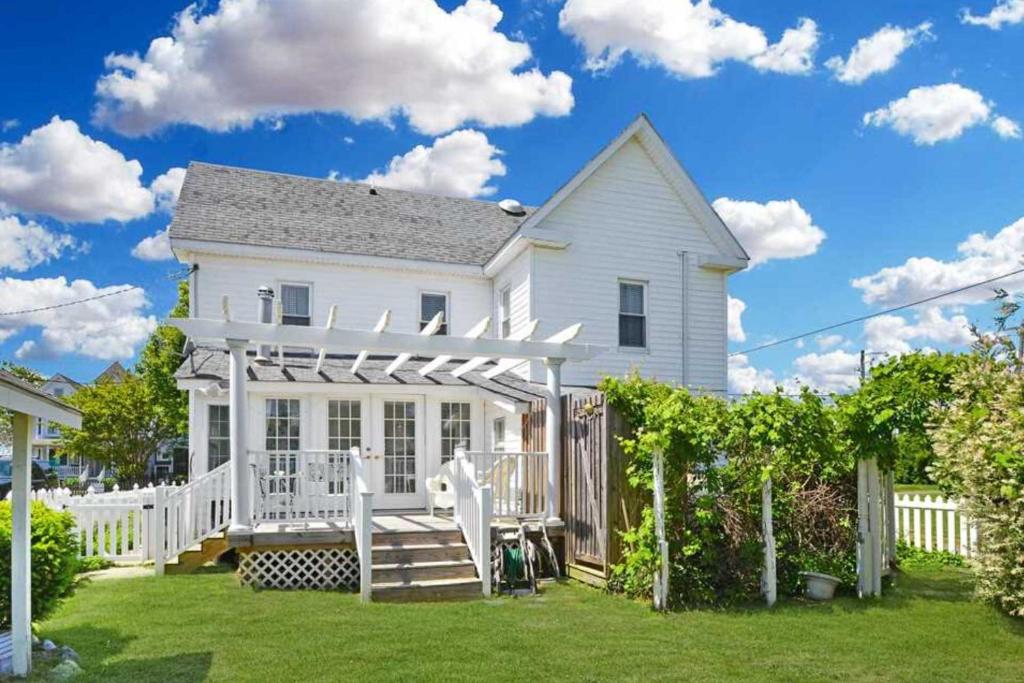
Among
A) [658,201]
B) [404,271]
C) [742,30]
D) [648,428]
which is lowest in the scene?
[648,428]

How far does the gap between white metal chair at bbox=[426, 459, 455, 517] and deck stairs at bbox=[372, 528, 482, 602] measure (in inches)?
43.2

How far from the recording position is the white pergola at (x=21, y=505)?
557 cm

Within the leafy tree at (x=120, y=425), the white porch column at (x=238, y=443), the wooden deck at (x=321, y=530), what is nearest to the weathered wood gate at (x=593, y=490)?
the wooden deck at (x=321, y=530)

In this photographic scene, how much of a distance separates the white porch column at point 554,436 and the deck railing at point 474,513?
45.4 inches

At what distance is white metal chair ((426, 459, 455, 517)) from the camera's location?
11.6 meters

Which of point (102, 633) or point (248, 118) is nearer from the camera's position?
point (102, 633)

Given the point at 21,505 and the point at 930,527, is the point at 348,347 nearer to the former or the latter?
the point at 21,505

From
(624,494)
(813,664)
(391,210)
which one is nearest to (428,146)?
(391,210)

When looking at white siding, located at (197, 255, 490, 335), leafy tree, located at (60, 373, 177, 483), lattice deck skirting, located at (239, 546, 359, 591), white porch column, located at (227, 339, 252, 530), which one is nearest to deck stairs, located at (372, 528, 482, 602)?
lattice deck skirting, located at (239, 546, 359, 591)

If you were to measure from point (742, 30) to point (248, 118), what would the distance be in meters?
9.58

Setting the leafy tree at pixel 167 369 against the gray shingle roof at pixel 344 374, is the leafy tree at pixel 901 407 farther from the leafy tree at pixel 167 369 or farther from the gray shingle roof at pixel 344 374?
the leafy tree at pixel 167 369

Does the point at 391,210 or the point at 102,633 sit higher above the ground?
the point at 391,210

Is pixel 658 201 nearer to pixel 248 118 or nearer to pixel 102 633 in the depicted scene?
pixel 248 118

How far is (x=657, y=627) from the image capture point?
7.31 meters
